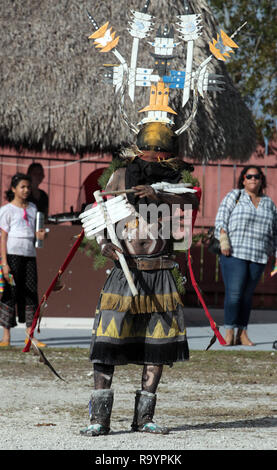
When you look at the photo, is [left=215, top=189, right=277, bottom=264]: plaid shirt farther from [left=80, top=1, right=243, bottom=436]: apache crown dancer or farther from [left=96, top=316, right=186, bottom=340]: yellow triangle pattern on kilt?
[left=96, top=316, right=186, bottom=340]: yellow triangle pattern on kilt

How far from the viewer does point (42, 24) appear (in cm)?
1227

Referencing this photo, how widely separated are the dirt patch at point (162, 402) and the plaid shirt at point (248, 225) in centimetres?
116

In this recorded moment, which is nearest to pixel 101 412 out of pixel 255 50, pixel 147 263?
pixel 147 263

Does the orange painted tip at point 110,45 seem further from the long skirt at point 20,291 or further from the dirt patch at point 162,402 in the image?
the long skirt at point 20,291

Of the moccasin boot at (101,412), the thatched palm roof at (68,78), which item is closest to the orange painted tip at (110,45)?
the moccasin boot at (101,412)

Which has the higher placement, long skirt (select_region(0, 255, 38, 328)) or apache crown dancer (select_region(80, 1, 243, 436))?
apache crown dancer (select_region(80, 1, 243, 436))

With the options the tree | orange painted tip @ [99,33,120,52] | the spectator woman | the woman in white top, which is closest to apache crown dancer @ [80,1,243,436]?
orange painted tip @ [99,33,120,52]

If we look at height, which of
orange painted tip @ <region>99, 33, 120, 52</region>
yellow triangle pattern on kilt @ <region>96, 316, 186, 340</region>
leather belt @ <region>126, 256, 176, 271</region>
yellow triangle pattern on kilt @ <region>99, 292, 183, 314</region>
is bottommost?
yellow triangle pattern on kilt @ <region>96, 316, 186, 340</region>

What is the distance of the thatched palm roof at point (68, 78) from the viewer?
1189 cm

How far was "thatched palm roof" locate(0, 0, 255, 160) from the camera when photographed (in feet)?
39.0

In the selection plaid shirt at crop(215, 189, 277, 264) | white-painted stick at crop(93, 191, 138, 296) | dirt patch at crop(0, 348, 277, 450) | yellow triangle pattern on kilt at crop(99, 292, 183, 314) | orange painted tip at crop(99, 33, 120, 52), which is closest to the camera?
dirt patch at crop(0, 348, 277, 450)

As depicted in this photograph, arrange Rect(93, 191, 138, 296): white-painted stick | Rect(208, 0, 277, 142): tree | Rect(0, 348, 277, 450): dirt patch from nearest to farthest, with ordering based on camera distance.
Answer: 1. Rect(0, 348, 277, 450): dirt patch
2. Rect(93, 191, 138, 296): white-painted stick
3. Rect(208, 0, 277, 142): tree

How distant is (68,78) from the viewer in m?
11.9

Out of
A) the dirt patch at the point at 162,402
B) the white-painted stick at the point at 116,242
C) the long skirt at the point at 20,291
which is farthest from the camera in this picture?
the long skirt at the point at 20,291
